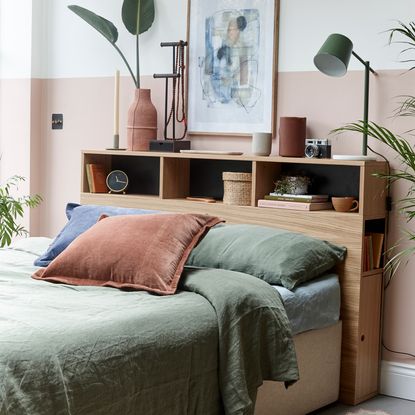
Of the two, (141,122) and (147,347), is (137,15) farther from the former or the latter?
(147,347)

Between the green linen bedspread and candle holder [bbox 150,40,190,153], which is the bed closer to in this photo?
the green linen bedspread

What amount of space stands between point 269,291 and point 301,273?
0.31 metres

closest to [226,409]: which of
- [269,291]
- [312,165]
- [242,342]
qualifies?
[242,342]

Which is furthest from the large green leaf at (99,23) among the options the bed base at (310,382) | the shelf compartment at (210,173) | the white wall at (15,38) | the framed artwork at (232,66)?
the bed base at (310,382)

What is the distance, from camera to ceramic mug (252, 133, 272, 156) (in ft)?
14.1

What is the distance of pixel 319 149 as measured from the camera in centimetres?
419

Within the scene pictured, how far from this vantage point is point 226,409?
306 centimetres

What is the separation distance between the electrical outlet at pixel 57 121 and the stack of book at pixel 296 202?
169cm

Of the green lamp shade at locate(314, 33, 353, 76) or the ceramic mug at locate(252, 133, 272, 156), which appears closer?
the green lamp shade at locate(314, 33, 353, 76)

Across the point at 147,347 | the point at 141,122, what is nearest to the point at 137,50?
the point at 141,122

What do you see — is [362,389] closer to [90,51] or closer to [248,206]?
[248,206]

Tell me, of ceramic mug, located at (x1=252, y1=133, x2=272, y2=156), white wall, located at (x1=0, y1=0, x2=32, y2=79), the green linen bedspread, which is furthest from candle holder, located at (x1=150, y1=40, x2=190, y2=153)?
the green linen bedspread

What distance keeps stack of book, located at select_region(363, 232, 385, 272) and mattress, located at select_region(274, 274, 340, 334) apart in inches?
7.1

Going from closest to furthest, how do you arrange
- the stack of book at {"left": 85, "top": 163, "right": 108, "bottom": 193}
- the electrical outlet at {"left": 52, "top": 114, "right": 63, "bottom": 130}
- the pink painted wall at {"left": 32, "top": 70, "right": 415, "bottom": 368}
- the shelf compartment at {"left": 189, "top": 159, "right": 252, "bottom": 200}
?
the pink painted wall at {"left": 32, "top": 70, "right": 415, "bottom": 368} → the shelf compartment at {"left": 189, "top": 159, "right": 252, "bottom": 200} → the stack of book at {"left": 85, "top": 163, "right": 108, "bottom": 193} → the electrical outlet at {"left": 52, "top": 114, "right": 63, "bottom": 130}
